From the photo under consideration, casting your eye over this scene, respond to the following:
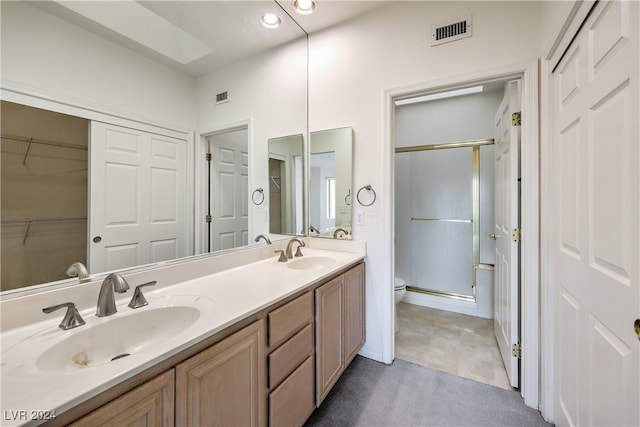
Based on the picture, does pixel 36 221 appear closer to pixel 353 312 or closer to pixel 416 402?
pixel 353 312

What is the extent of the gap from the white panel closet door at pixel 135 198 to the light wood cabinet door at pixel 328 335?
2.67 feet

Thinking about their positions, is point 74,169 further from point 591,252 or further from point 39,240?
point 591,252

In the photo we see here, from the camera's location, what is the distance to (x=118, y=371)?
624 millimetres

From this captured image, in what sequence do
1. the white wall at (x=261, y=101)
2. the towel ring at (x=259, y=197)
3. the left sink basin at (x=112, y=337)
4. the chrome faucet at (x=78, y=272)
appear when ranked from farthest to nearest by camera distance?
the towel ring at (x=259, y=197)
the white wall at (x=261, y=101)
the chrome faucet at (x=78, y=272)
the left sink basin at (x=112, y=337)

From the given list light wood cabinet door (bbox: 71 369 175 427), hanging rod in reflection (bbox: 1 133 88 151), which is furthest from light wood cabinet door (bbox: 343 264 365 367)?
hanging rod in reflection (bbox: 1 133 88 151)

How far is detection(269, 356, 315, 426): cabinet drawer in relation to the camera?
3.68ft

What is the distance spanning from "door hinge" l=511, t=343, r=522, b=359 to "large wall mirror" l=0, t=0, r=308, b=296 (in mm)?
1877

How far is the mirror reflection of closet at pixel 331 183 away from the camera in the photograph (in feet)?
7.03

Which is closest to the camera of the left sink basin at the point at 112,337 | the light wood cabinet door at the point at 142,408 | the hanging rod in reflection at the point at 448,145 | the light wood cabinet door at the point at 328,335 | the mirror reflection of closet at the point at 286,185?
the light wood cabinet door at the point at 142,408

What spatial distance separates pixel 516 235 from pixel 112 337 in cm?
218

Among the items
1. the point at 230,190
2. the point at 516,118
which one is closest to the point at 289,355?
the point at 230,190

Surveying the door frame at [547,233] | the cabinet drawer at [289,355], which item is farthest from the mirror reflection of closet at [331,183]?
the door frame at [547,233]

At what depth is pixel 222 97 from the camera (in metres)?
1.66

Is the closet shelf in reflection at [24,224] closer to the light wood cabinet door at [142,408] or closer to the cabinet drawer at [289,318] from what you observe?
the light wood cabinet door at [142,408]
